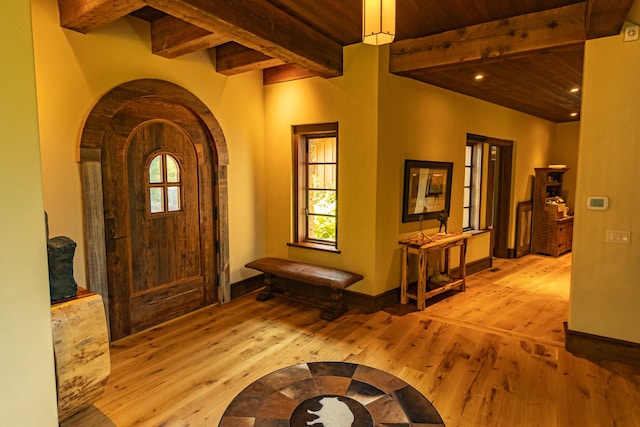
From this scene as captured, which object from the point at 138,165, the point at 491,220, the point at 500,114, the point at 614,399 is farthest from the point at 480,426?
the point at 500,114

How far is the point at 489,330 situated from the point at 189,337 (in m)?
2.92

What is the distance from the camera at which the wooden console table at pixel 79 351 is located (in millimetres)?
1931

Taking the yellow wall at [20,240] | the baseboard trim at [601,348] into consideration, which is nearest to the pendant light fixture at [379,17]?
the yellow wall at [20,240]

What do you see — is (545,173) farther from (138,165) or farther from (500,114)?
(138,165)

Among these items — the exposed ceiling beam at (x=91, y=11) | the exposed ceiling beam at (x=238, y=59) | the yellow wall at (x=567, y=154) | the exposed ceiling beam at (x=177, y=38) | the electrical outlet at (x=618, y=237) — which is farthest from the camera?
the yellow wall at (x=567, y=154)

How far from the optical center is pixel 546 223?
23.7 feet

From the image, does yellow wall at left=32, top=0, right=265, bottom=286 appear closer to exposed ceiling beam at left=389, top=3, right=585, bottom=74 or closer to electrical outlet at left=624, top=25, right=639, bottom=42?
exposed ceiling beam at left=389, top=3, right=585, bottom=74

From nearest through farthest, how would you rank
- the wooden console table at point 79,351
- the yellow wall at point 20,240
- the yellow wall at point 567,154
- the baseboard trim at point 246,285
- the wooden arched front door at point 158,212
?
the yellow wall at point 20,240, the wooden console table at point 79,351, the wooden arched front door at point 158,212, the baseboard trim at point 246,285, the yellow wall at point 567,154

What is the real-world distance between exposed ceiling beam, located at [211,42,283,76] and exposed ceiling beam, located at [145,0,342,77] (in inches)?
14.3

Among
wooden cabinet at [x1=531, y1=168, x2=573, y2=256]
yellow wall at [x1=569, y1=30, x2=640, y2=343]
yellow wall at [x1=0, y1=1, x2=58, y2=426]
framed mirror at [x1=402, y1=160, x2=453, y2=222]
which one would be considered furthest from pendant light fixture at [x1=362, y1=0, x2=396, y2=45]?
wooden cabinet at [x1=531, y1=168, x2=573, y2=256]

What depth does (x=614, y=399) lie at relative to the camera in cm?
257

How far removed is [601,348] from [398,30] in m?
3.35

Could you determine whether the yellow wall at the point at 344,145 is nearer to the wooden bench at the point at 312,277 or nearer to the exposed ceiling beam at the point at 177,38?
the wooden bench at the point at 312,277

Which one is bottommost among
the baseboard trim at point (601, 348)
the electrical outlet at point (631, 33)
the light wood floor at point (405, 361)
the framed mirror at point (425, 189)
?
the light wood floor at point (405, 361)
